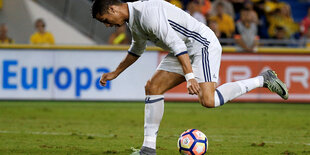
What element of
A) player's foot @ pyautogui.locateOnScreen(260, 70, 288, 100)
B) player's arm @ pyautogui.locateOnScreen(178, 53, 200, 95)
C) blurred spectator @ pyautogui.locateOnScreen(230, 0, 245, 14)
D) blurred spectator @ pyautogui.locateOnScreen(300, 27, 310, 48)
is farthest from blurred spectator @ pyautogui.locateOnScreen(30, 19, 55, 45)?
player's arm @ pyautogui.locateOnScreen(178, 53, 200, 95)

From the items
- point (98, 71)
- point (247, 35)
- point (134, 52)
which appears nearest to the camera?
point (134, 52)

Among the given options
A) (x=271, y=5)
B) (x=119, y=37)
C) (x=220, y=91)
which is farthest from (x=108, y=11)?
(x=271, y=5)

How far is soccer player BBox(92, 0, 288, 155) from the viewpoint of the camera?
687cm

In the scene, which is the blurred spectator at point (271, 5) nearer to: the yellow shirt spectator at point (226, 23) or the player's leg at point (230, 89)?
the yellow shirt spectator at point (226, 23)

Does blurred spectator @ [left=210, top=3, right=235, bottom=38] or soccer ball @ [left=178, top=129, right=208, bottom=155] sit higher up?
blurred spectator @ [left=210, top=3, right=235, bottom=38]

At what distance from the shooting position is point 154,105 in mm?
7465

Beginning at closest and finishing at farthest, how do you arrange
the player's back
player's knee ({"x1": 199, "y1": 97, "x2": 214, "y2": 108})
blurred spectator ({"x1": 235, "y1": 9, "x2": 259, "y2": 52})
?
the player's back, player's knee ({"x1": 199, "y1": 97, "x2": 214, "y2": 108}), blurred spectator ({"x1": 235, "y1": 9, "x2": 259, "y2": 52})

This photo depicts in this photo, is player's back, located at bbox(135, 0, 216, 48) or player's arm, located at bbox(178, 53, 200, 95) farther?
player's back, located at bbox(135, 0, 216, 48)

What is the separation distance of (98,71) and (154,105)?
8.37m

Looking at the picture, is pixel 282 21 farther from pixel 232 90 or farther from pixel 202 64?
pixel 202 64

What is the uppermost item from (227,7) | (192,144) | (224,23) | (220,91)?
(227,7)

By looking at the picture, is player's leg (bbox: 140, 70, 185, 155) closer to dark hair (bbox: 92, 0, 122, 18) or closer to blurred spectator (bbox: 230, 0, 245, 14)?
dark hair (bbox: 92, 0, 122, 18)

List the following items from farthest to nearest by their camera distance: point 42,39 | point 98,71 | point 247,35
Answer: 1. point 42,39
2. point 247,35
3. point 98,71

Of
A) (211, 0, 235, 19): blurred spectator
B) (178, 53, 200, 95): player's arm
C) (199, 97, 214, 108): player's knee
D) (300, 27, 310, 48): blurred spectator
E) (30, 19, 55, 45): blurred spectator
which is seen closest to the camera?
(178, 53, 200, 95): player's arm
